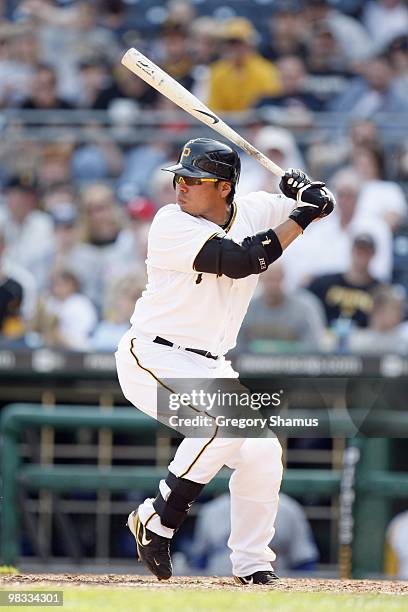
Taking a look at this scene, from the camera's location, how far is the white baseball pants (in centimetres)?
473

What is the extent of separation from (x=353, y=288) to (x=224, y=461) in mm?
3727

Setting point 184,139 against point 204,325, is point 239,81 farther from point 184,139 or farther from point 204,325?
point 204,325

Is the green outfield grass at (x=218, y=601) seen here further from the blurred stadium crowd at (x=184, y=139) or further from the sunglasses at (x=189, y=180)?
the blurred stadium crowd at (x=184, y=139)

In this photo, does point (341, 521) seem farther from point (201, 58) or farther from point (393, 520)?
point (201, 58)

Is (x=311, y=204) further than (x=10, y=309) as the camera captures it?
No

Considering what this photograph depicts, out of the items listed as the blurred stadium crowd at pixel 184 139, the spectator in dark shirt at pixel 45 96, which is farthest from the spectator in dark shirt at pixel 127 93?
the spectator in dark shirt at pixel 45 96

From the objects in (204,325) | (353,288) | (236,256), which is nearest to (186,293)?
(204,325)

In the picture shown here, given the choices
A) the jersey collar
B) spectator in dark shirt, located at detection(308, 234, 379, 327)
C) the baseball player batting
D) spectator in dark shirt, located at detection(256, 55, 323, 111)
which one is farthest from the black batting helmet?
spectator in dark shirt, located at detection(256, 55, 323, 111)

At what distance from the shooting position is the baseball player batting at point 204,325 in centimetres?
473

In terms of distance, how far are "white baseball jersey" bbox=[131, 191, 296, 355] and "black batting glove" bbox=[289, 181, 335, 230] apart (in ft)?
0.88

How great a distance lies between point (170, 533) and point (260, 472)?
1.30 feet

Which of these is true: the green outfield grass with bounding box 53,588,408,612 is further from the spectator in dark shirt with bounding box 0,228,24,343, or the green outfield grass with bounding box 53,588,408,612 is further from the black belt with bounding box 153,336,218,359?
the spectator in dark shirt with bounding box 0,228,24,343

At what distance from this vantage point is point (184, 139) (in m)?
9.31

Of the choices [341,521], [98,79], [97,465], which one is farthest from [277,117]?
[341,521]
